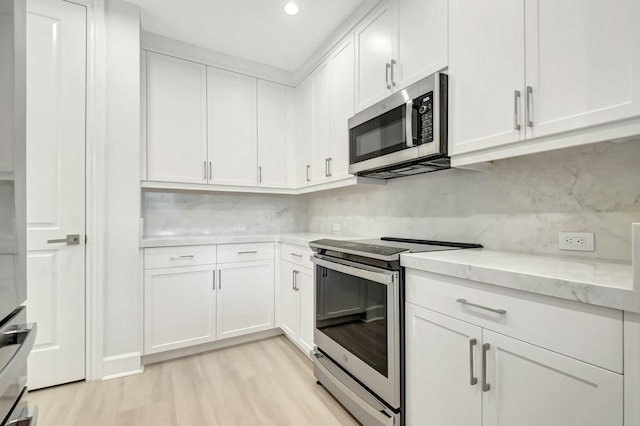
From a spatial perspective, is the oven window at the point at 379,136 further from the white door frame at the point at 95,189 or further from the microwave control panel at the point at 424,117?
the white door frame at the point at 95,189

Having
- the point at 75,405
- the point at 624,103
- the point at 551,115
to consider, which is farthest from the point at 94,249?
the point at 624,103

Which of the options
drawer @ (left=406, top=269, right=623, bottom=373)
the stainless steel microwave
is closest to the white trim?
the stainless steel microwave

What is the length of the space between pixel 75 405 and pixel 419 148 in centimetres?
254

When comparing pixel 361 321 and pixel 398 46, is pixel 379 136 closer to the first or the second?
pixel 398 46

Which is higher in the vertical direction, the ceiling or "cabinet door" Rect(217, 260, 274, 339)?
the ceiling

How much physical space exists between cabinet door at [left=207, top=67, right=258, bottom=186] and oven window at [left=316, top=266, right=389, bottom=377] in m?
1.36

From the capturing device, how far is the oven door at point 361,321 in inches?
55.0

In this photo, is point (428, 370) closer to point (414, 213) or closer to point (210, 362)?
point (414, 213)

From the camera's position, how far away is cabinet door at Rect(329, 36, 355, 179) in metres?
2.22

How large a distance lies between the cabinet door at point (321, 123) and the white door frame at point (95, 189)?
163cm

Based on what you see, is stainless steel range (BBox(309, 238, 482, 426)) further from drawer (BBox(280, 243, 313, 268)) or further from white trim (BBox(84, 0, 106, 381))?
white trim (BBox(84, 0, 106, 381))

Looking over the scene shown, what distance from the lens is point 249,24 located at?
2.33 m

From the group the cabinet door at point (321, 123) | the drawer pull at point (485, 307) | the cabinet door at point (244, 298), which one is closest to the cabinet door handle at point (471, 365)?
the drawer pull at point (485, 307)

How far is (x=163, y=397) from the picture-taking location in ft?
6.15
